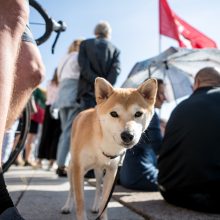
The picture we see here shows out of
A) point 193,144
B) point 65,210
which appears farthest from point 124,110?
point 65,210

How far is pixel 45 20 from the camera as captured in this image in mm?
3051

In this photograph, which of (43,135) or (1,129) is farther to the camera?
(43,135)

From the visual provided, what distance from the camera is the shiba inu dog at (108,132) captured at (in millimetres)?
2797

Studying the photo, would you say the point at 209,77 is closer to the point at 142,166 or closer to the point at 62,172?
the point at 142,166

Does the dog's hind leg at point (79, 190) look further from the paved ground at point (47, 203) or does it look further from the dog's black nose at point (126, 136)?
the dog's black nose at point (126, 136)

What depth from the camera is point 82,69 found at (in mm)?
5809

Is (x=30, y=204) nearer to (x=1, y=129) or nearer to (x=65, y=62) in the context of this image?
(x=1, y=129)

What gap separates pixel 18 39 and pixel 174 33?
753 centimetres

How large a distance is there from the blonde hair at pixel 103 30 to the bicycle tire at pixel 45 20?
2.94 meters

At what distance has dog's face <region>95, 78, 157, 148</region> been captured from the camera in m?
2.75

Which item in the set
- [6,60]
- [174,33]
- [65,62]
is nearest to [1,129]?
[6,60]

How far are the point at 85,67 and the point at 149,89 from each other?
276 cm

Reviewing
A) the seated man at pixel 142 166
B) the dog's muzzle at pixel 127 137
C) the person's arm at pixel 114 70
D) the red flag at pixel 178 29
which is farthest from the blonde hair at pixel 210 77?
the red flag at pixel 178 29

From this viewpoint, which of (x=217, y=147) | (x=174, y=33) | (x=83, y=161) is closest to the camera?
(x=83, y=161)
